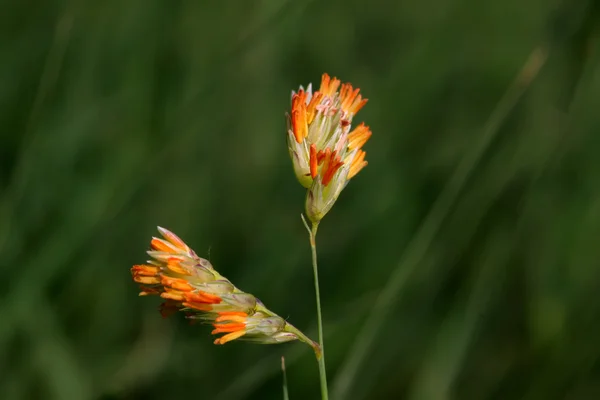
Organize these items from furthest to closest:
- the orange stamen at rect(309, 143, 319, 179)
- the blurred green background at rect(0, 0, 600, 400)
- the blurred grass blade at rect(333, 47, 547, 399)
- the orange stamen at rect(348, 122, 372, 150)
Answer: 1. the blurred green background at rect(0, 0, 600, 400)
2. the blurred grass blade at rect(333, 47, 547, 399)
3. the orange stamen at rect(348, 122, 372, 150)
4. the orange stamen at rect(309, 143, 319, 179)

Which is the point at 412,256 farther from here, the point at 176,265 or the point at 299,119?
the point at 176,265

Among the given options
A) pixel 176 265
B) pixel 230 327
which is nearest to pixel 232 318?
pixel 230 327

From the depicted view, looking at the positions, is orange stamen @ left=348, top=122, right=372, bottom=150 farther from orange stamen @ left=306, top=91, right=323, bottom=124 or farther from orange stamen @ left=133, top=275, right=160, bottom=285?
orange stamen @ left=133, top=275, right=160, bottom=285

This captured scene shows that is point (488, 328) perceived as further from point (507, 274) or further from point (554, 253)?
point (554, 253)

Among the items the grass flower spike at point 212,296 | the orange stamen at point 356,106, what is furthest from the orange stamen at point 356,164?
the grass flower spike at point 212,296

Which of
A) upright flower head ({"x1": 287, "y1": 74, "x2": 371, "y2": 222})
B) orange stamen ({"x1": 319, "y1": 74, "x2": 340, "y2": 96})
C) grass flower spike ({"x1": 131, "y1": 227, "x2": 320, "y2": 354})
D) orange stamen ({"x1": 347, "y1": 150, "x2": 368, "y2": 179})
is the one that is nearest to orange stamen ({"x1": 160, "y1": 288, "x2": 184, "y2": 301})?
grass flower spike ({"x1": 131, "y1": 227, "x2": 320, "y2": 354})
